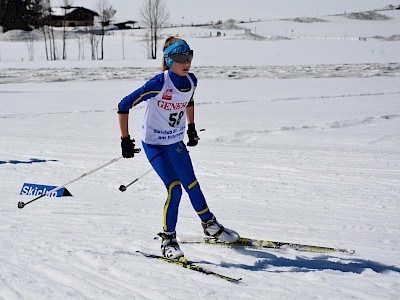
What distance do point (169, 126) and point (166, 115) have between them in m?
0.10

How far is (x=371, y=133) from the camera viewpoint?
11.7 m

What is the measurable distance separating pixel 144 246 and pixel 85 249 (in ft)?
1.76

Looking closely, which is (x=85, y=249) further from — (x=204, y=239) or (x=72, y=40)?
(x=72, y=40)

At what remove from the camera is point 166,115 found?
4.20 metres

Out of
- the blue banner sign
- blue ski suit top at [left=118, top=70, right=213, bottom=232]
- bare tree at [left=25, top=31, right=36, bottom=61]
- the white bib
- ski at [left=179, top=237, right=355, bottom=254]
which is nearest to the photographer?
the white bib

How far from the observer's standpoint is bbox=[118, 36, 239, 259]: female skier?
408 cm

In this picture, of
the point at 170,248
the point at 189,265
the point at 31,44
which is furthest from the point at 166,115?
the point at 31,44

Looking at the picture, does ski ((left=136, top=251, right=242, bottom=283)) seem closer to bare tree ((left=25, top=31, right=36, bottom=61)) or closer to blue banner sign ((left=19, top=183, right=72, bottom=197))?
blue banner sign ((left=19, top=183, right=72, bottom=197))

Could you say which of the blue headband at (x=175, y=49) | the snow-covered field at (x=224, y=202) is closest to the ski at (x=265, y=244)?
the snow-covered field at (x=224, y=202)

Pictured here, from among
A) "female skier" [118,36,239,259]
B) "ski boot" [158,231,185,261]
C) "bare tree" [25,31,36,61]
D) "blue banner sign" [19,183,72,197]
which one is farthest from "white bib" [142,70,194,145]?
"bare tree" [25,31,36,61]

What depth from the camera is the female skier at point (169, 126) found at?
161 inches

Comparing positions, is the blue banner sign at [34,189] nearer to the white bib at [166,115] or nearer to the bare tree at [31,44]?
the white bib at [166,115]

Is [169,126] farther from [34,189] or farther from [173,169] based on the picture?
[34,189]

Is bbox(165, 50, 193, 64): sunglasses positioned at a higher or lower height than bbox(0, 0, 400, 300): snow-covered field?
higher
